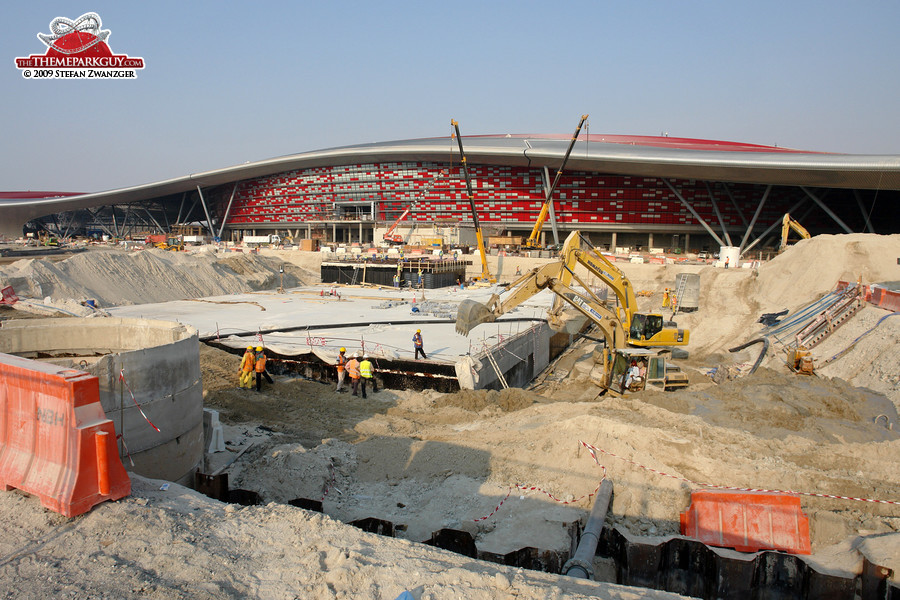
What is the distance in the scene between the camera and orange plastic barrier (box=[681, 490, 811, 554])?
580 cm

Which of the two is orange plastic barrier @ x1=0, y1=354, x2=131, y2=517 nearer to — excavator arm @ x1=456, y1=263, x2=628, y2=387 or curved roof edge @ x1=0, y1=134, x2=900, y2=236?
excavator arm @ x1=456, y1=263, x2=628, y2=387

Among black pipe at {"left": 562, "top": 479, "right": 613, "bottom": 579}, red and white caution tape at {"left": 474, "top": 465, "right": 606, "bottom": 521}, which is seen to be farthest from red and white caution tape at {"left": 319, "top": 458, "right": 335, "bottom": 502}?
black pipe at {"left": 562, "top": 479, "right": 613, "bottom": 579}

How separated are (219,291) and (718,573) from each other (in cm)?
2814

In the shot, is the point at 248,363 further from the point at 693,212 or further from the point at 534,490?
the point at 693,212

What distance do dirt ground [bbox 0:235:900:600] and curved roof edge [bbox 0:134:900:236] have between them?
26413 millimetres

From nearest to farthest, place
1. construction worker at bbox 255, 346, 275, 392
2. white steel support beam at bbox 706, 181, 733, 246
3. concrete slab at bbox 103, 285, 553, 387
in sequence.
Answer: construction worker at bbox 255, 346, 275, 392
concrete slab at bbox 103, 285, 553, 387
white steel support beam at bbox 706, 181, 733, 246

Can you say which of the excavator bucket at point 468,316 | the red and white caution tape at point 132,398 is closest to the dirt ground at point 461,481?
the red and white caution tape at point 132,398

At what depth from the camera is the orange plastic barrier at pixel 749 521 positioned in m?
5.80

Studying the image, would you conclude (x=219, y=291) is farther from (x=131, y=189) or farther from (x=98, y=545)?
(x=131, y=189)

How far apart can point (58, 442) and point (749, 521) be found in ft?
22.2

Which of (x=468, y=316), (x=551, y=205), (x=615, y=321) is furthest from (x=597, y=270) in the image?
(x=551, y=205)

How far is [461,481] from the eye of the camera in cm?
716

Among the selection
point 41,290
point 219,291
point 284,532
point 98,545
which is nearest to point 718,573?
point 284,532

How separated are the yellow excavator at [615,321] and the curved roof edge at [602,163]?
29.7m
